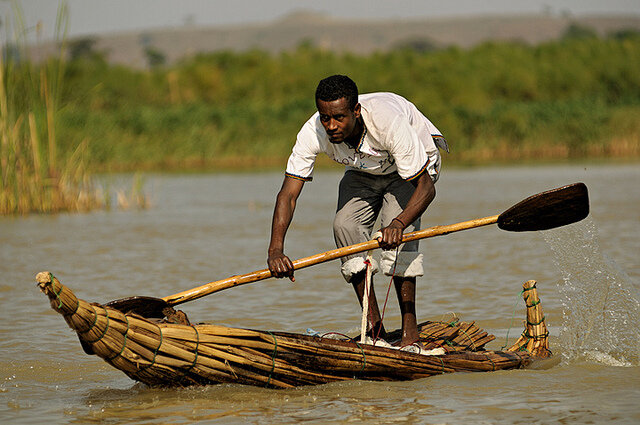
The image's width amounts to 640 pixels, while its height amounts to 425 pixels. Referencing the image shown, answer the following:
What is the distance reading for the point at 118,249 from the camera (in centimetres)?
1082

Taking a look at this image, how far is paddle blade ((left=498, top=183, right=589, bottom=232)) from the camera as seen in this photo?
528cm

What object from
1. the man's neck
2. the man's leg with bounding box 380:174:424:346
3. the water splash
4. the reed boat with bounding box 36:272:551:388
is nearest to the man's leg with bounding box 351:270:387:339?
the man's leg with bounding box 380:174:424:346

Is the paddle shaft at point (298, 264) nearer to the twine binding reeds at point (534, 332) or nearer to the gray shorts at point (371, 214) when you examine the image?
the gray shorts at point (371, 214)

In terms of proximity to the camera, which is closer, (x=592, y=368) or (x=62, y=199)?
(x=592, y=368)

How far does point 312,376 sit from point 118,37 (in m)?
129

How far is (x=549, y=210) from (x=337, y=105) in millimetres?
1423

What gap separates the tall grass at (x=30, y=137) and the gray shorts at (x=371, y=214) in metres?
6.75

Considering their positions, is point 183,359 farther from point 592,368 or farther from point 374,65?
point 374,65

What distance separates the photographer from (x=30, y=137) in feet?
39.8

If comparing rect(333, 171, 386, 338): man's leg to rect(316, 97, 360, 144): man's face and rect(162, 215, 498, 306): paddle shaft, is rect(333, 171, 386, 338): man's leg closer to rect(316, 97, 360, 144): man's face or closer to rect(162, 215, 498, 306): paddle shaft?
rect(162, 215, 498, 306): paddle shaft

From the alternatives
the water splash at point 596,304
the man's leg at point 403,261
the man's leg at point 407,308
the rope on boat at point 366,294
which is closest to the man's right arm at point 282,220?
the rope on boat at point 366,294

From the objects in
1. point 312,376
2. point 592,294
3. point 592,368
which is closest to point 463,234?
point 592,294

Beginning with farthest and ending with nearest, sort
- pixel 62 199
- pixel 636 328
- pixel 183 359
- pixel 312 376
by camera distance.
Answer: pixel 62 199
pixel 636 328
pixel 312 376
pixel 183 359

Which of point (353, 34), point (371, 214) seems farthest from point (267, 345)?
point (353, 34)
